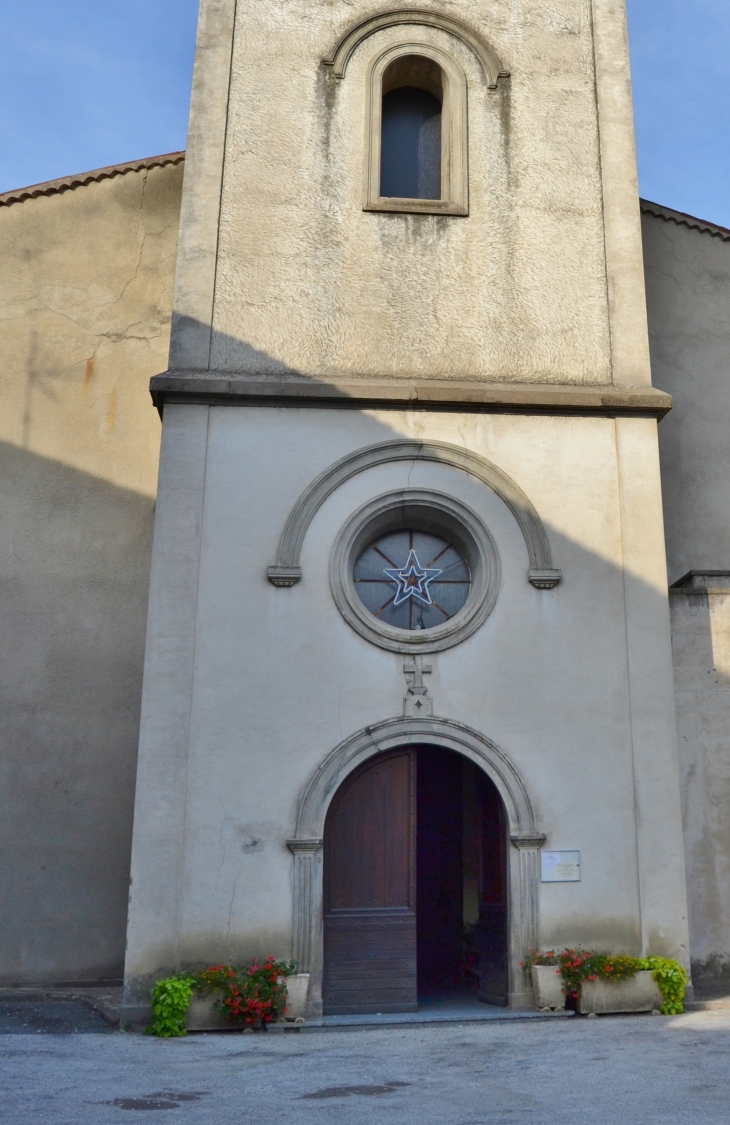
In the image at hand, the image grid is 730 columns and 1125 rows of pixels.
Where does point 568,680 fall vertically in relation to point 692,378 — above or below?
below

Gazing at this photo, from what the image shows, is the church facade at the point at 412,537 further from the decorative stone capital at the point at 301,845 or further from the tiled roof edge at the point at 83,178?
the tiled roof edge at the point at 83,178

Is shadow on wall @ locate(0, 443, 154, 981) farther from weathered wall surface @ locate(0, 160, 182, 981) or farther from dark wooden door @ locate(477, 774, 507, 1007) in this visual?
dark wooden door @ locate(477, 774, 507, 1007)

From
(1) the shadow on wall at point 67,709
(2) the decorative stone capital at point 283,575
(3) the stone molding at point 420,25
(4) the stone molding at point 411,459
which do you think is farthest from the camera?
(3) the stone molding at point 420,25

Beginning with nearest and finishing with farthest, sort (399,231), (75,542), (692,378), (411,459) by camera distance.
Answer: (411,459) < (399,231) < (75,542) < (692,378)

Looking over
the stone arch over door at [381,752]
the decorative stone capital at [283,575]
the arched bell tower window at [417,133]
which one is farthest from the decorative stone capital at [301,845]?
the arched bell tower window at [417,133]

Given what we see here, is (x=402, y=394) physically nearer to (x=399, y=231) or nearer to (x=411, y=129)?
(x=399, y=231)

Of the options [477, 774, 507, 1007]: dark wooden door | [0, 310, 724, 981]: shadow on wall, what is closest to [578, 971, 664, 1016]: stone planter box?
[477, 774, 507, 1007]: dark wooden door

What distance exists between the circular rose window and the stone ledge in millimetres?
1310

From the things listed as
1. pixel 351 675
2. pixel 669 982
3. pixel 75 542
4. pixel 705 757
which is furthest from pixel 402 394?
pixel 669 982

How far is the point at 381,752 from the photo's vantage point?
32.0ft

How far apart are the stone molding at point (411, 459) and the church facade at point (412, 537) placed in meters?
0.03

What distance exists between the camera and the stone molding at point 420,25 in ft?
37.8

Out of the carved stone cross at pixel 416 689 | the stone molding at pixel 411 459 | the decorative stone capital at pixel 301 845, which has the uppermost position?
the stone molding at pixel 411 459

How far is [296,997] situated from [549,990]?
2.08 metres
